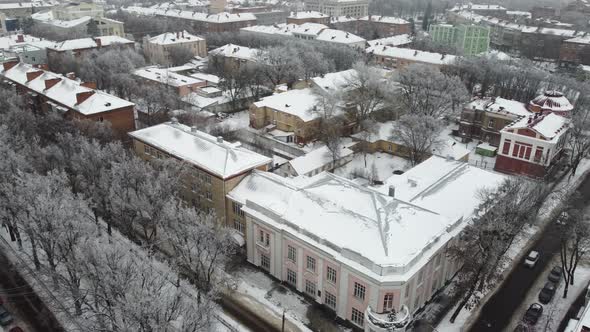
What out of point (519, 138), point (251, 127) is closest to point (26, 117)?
point (251, 127)

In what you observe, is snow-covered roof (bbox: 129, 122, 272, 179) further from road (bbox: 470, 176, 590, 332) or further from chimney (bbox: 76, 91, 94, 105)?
road (bbox: 470, 176, 590, 332)

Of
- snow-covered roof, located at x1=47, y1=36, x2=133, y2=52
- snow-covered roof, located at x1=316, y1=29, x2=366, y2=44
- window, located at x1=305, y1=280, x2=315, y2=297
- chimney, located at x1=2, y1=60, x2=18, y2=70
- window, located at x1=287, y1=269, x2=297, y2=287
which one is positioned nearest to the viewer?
window, located at x1=305, y1=280, x2=315, y2=297

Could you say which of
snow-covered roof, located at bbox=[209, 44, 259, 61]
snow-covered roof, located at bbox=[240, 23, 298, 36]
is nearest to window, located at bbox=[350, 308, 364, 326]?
snow-covered roof, located at bbox=[209, 44, 259, 61]

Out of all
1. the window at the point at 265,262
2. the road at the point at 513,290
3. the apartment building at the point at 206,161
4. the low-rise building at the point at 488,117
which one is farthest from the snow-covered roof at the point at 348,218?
the low-rise building at the point at 488,117

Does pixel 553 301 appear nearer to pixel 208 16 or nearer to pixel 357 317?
pixel 357 317

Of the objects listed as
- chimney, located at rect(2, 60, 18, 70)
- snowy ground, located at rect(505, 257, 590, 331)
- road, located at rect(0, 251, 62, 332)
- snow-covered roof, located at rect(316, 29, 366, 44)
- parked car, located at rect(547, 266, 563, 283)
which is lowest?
snowy ground, located at rect(505, 257, 590, 331)

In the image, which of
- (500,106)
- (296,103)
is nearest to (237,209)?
(296,103)
